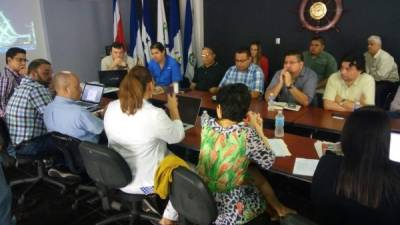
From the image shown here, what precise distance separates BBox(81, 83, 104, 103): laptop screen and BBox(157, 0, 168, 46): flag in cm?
278

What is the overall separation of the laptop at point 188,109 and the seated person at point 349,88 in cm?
133

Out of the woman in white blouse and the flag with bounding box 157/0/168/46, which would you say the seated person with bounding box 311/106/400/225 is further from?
the flag with bounding box 157/0/168/46

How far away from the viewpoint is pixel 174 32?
6.02 meters

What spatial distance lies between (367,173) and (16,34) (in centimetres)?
556

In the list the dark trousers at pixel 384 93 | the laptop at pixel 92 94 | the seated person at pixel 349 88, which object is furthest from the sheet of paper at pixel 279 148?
the dark trousers at pixel 384 93

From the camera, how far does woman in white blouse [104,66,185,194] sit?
184 centimetres

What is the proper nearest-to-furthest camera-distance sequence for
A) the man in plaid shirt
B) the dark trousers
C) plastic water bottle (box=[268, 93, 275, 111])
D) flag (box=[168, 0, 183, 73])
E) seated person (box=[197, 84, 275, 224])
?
seated person (box=[197, 84, 275, 224]), the man in plaid shirt, plastic water bottle (box=[268, 93, 275, 111]), the dark trousers, flag (box=[168, 0, 183, 73])

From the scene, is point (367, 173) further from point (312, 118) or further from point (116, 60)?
point (116, 60)

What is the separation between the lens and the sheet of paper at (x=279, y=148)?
1968 mm

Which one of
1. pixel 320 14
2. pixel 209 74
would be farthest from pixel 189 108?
pixel 320 14

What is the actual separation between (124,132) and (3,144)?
128 cm

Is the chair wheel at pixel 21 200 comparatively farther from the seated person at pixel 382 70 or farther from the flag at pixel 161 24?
the seated person at pixel 382 70

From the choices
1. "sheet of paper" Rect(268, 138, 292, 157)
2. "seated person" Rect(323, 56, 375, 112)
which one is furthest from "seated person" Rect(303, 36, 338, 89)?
"sheet of paper" Rect(268, 138, 292, 157)

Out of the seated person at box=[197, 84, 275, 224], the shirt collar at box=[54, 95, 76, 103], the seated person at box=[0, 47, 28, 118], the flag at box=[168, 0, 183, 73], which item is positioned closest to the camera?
the seated person at box=[197, 84, 275, 224]
